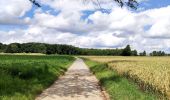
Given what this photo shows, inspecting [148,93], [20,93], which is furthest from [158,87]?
[20,93]

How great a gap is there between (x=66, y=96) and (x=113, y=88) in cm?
311

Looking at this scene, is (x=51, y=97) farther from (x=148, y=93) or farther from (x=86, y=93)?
(x=148, y=93)

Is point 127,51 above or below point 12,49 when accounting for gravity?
below

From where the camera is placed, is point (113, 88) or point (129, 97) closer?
point (129, 97)

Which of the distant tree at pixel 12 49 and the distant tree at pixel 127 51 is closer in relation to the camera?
the distant tree at pixel 12 49

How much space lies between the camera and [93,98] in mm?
17406

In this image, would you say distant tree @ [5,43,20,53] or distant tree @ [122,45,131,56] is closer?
distant tree @ [5,43,20,53]

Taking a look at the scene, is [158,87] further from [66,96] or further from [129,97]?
[66,96]

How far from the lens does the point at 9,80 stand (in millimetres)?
19938

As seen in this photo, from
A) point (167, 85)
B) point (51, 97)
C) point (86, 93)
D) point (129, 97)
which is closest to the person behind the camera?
point (167, 85)

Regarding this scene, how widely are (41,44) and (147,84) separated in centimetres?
17328

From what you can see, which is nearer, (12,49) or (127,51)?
(12,49)

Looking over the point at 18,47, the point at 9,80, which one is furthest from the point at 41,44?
the point at 9,80

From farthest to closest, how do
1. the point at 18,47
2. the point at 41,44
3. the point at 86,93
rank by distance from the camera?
the point at 41,44
the point at 18,47
the point at 86,93
